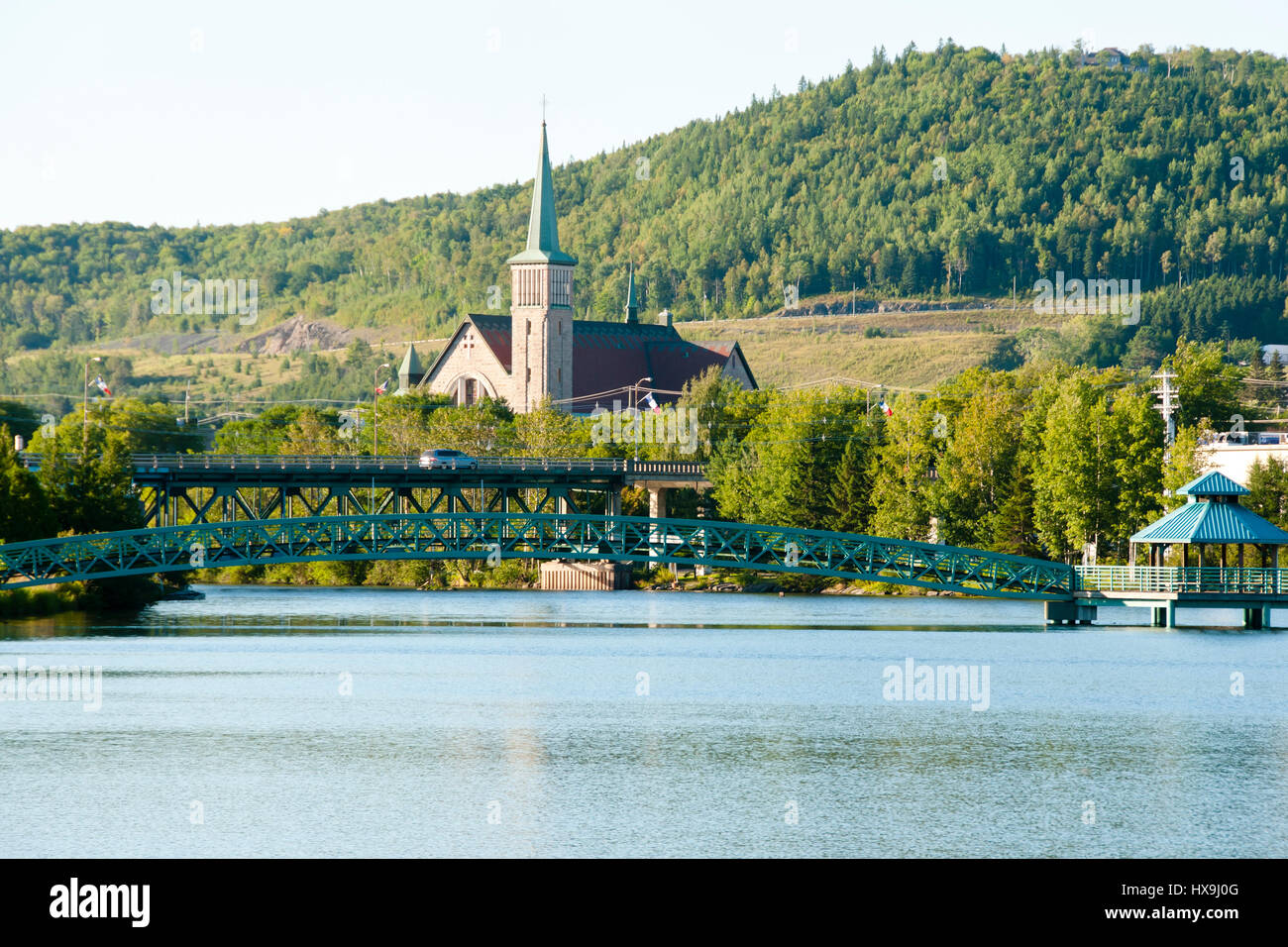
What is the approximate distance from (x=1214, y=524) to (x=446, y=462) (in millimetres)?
66372

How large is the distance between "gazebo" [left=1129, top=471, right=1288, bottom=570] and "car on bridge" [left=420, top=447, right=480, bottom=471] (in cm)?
5848

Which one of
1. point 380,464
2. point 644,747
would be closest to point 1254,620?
point 644,747

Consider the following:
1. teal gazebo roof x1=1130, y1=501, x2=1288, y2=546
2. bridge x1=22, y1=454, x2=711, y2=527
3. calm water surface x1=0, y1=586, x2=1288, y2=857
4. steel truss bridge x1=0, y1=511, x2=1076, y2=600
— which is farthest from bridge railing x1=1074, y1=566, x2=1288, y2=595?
bridge x1=22, y1=454, x2=711, y2=527

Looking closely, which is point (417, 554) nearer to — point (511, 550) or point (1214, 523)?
point (511, 550)

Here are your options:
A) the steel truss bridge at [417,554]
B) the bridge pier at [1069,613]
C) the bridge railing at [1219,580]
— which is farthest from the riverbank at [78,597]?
the bridge railing at [1219,580]

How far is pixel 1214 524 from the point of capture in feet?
308

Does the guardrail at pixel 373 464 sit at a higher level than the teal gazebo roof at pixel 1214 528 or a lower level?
higher

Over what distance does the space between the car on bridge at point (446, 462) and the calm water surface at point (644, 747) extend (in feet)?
142

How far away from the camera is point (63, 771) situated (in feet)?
161

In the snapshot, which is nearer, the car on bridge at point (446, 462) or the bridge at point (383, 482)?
the bridge at point (383, 482)

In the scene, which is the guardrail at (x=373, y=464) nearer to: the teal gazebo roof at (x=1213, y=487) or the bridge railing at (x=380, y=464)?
the bridge railing at (x=380, y=464)

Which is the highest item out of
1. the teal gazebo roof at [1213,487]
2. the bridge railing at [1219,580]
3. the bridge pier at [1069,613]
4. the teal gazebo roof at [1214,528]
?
the teal gazebo roof at [1213,487]

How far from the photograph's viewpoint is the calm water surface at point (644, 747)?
41656 millimetres
